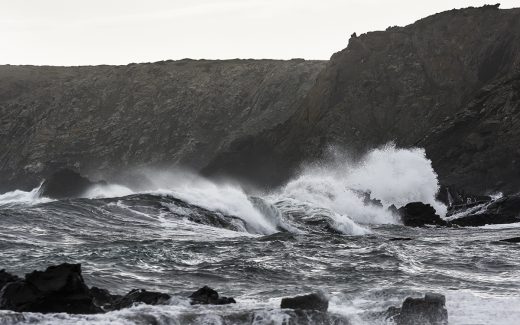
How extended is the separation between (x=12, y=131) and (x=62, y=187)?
127ft

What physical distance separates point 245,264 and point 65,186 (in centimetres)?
2365

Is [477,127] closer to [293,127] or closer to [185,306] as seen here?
[293,127]

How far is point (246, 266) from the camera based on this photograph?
13.1 metres

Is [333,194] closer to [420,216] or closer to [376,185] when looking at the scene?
[376,185]

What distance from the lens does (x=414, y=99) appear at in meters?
45.7

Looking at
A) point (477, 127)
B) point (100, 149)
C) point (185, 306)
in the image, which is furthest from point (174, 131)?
point (185, 306)

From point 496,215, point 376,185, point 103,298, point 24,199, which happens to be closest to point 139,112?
point 24,199

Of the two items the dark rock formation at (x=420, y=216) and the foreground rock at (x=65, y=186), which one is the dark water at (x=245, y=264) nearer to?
the dark rock formation at (x=420, y=216)

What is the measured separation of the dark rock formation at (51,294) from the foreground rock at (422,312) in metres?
3.62

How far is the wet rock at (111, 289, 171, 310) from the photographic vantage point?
9055 millimetres

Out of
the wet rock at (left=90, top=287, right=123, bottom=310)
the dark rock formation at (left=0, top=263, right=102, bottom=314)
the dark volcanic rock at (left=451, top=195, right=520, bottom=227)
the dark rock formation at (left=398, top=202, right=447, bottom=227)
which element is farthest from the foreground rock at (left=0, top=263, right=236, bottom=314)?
the dark volcanic rock at (left=451, top=195, right=520, bottom=227)

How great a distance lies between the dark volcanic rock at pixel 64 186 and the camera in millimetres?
34750

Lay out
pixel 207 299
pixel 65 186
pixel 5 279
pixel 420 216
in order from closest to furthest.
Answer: pixel 5 279 → pixel 207 299 → pixel 420 216 → pixel 65 186

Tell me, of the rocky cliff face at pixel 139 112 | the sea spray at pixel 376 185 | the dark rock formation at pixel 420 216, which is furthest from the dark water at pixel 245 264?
the rocky cliff face at pixel 139 112
